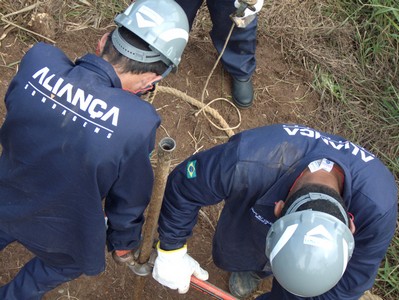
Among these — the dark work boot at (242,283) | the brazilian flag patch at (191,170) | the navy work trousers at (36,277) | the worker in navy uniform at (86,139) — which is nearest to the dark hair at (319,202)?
the brazilian flag patch at (191,170)

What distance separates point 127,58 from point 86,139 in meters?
0.42

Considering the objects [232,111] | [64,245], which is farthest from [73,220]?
[232,111]

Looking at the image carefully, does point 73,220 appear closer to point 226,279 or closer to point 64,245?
point 64,245

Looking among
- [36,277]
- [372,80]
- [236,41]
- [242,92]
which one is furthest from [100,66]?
[372,80]

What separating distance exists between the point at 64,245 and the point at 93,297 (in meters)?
1.09

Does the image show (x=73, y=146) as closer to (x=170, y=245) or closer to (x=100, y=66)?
(x=100, y=66)

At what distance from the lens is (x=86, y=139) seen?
2.12 meters

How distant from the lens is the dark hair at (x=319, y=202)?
2156 millimetres

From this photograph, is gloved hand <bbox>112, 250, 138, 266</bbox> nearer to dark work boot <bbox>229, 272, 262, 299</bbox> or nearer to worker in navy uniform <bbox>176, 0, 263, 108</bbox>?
dark work boot <bbox>229, 272, 262, 299</bbox>

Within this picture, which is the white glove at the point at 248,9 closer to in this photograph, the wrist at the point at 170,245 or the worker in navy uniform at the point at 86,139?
the worker in navy uniform at the point at 86,139

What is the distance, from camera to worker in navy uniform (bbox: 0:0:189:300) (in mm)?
2129

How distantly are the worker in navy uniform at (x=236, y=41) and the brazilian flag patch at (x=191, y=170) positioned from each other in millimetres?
1332

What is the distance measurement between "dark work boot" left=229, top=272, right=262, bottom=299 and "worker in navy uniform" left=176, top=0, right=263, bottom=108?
144cm

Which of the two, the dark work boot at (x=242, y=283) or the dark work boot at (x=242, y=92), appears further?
the dark work boot at (x=242, y=92)
